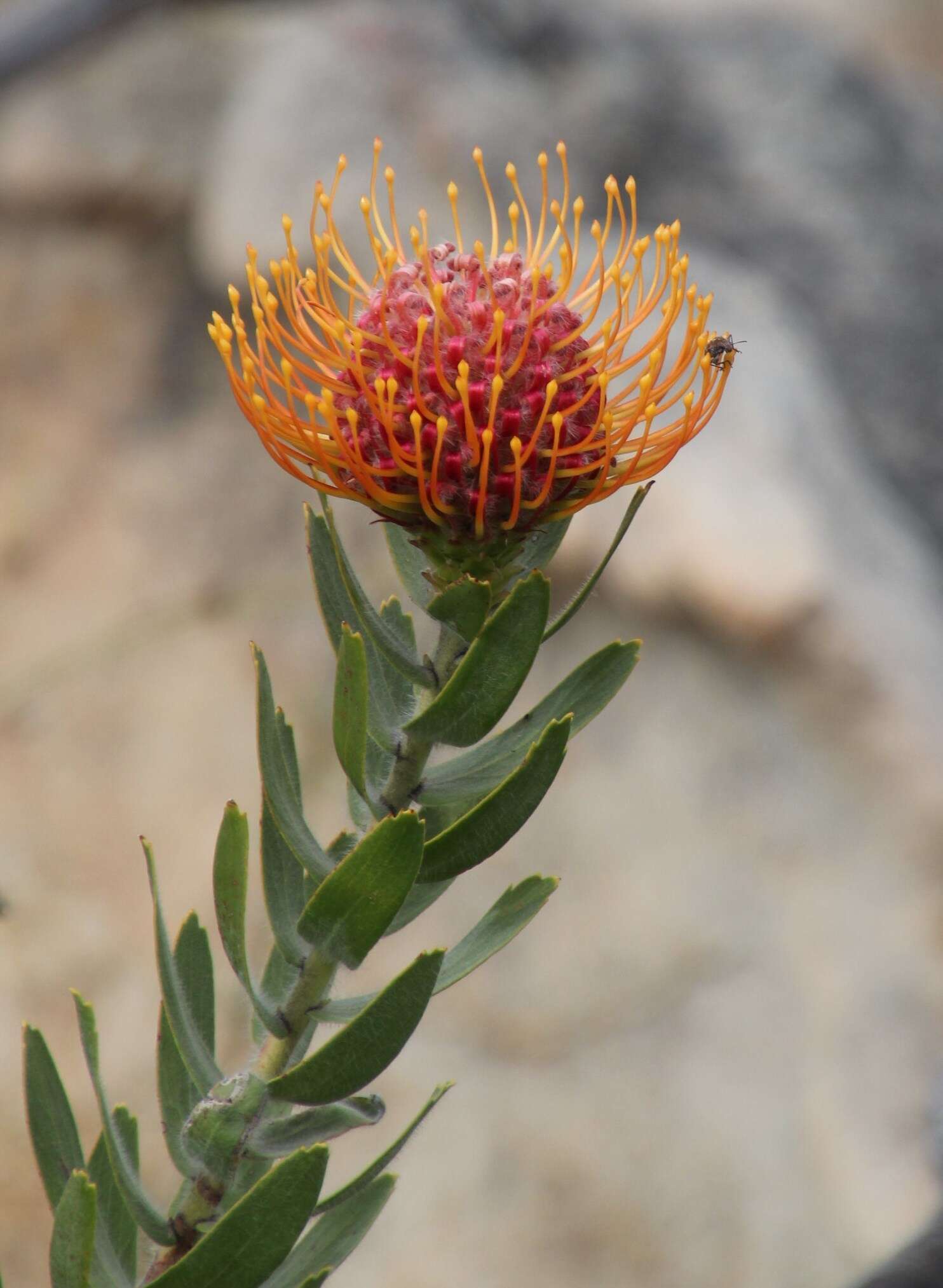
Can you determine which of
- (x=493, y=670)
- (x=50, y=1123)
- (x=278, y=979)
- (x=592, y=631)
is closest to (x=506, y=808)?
(x=493, y=670)

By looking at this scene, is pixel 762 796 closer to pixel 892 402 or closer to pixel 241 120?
pixel 892 402

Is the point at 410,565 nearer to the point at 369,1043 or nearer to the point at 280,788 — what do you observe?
the point at 280,788

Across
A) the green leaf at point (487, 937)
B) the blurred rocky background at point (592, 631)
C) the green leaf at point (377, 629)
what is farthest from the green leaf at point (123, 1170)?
the blurred rocky background at point (592, 631)

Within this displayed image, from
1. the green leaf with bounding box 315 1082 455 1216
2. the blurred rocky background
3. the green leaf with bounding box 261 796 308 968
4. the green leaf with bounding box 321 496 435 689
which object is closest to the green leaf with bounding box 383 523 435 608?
the green leaf with bounding box 321 496 435 689

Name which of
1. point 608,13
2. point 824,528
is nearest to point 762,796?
point 824,528

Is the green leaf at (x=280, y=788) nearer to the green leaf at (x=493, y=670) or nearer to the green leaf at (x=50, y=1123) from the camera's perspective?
the green leaf at (x=493, y=670)

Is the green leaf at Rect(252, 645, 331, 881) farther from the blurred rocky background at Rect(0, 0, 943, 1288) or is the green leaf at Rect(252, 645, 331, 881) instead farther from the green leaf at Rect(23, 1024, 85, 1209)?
the blurred rocky background at Rect(0, 0, 943, 1288)
